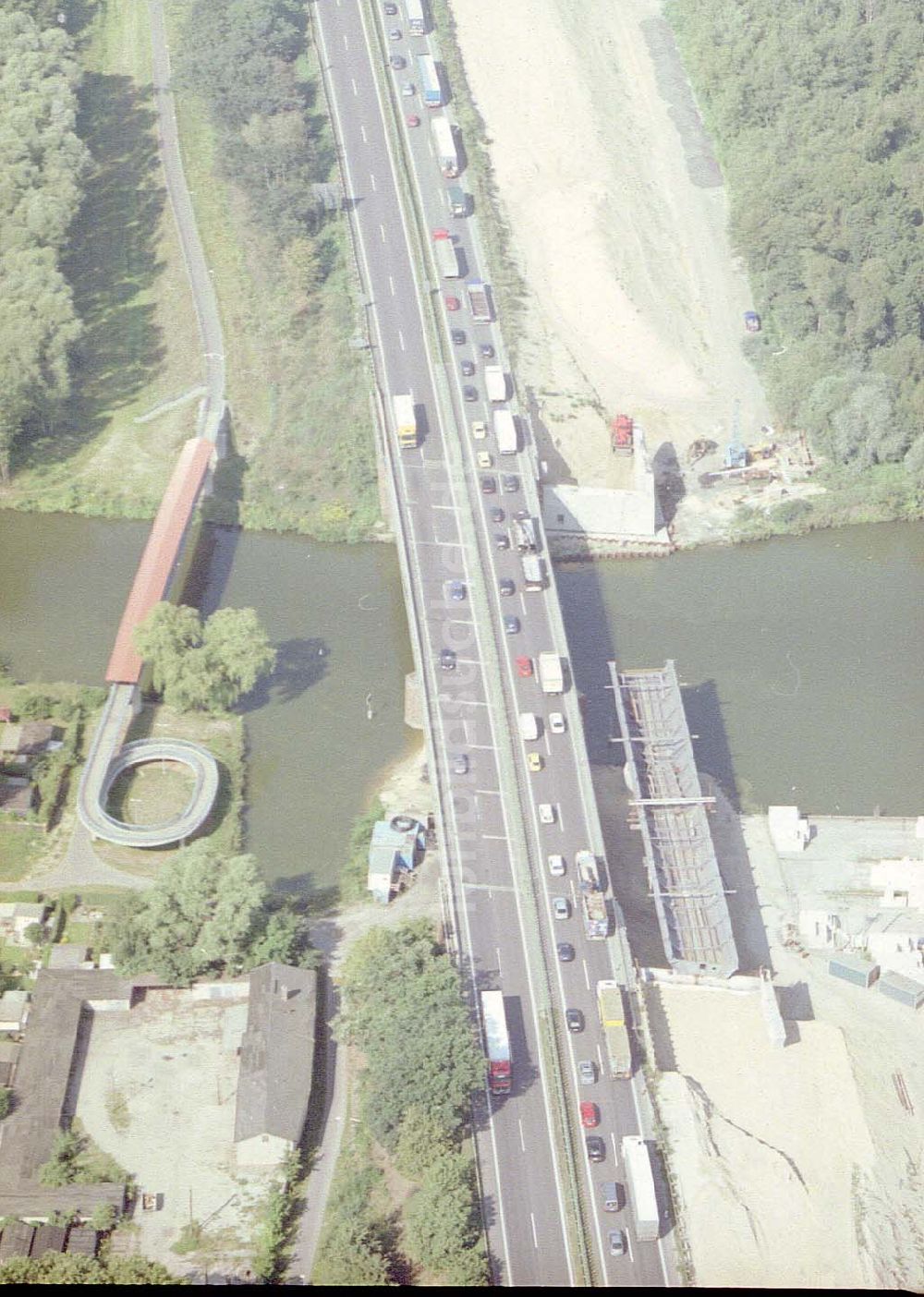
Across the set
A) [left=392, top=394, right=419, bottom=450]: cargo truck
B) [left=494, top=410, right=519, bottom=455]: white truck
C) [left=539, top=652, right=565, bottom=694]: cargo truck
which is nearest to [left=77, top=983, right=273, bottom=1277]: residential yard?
[left=539, top=652, right=565, bottom=694]: cargo truck

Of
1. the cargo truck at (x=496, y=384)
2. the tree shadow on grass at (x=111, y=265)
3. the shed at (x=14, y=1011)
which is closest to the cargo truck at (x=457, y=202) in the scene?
the cargo truck at (x=496, y=384)

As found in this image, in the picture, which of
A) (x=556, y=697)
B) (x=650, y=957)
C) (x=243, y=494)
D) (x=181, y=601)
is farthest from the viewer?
(x=243, y=494)

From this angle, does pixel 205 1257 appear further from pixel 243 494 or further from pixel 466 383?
pixel 466 383

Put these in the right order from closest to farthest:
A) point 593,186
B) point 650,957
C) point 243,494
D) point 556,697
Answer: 1. point 650,957
2. point 556,697
3. point 243,494
4. point 593,186

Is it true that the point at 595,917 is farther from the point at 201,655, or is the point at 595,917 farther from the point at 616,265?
the point at 616,265

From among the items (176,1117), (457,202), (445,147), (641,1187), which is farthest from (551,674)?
(445,147)

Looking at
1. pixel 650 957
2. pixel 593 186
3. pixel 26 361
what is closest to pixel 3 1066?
pixel 650 957
